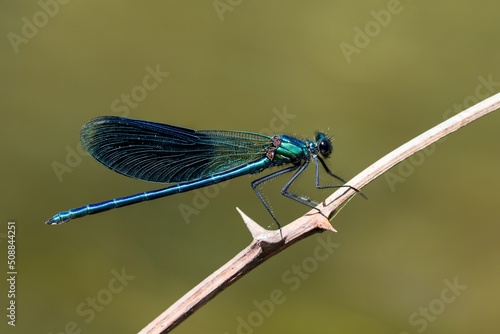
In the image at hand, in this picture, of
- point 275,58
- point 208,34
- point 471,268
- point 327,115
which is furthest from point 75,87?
point 471,268

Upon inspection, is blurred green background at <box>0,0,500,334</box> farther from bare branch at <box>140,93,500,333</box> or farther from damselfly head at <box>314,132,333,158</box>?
bare branch at <box>140,93,500,333</box>

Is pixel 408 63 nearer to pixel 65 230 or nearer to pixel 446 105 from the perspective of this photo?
pixel 446 105

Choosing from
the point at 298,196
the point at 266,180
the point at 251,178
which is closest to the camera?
the point at 298,196

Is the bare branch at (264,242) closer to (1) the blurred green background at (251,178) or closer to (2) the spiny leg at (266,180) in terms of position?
(2) the spiny leg at (266,180)

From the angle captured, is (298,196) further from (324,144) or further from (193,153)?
(193,153)

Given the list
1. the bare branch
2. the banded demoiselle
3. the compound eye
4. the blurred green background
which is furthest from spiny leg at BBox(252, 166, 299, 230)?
the blurred green background

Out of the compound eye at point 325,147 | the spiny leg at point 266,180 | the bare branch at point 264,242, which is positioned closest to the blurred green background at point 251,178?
the spiny leg at point 266,180

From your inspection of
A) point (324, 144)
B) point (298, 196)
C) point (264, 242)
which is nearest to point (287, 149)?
point (324, 144)
